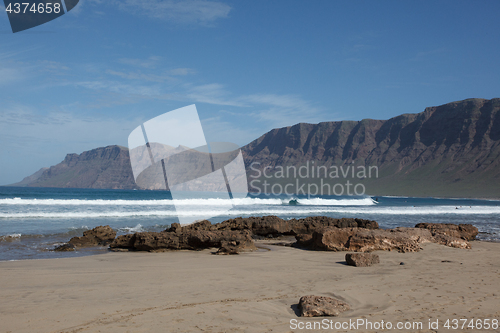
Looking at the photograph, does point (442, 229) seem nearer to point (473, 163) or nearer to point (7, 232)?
point (7, 232)

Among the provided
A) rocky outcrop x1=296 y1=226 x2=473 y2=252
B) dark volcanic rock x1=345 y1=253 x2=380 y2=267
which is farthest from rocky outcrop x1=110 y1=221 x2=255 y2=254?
dark volcanic rock x1=345 y1=253 x2=380 y2=267

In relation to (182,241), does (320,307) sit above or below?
above

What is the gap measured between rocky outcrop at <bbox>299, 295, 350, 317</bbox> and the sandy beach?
94 millimetres

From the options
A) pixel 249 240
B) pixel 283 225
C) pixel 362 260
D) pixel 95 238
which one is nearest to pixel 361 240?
pixel 362 260

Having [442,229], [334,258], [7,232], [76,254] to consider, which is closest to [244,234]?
[334,258]

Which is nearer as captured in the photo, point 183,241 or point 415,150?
point 183,241

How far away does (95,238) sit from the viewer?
420 inches

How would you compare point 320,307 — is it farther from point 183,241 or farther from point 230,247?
point 183,241

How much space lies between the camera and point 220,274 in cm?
618

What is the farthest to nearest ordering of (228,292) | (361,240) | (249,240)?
(249,240) → (361,240) → (228,292)

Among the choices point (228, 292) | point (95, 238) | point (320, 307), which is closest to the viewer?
point (320, 307)

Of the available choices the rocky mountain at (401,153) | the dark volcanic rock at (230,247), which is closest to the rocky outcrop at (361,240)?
the dark volcanic rock at (230,247)

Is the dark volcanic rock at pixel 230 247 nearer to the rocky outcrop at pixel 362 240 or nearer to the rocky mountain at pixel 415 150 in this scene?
the rocky outcrop at pixel 362 240

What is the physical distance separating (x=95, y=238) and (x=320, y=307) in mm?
9110
